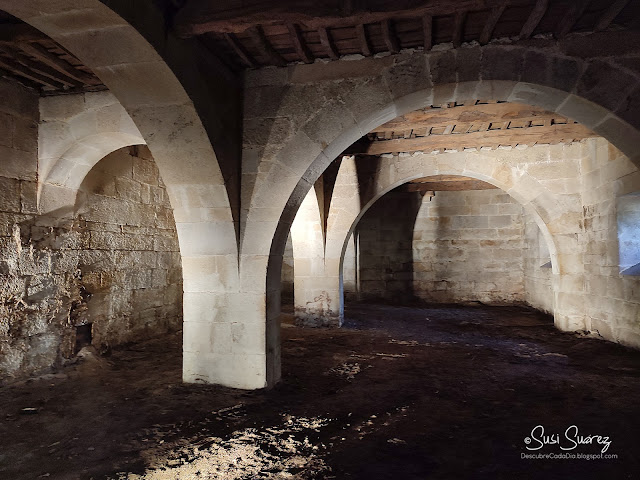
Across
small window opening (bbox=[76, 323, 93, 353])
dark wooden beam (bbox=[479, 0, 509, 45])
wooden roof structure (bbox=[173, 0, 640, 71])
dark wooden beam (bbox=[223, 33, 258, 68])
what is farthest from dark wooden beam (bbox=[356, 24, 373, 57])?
small window opening (bbox=[76, 323, 93, 353])

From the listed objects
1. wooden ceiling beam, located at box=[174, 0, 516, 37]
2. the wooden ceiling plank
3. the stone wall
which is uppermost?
the wooden ceiling plank

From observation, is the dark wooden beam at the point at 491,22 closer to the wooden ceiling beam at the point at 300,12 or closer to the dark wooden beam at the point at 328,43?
the wooden ceiling beam at the point at 300,12

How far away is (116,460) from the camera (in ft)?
7.25

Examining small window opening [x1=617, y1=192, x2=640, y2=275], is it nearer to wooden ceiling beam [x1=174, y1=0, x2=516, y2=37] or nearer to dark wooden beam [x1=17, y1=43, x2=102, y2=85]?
wooden ceiling beam [x1=174, y1=0, x2=516, y2=37]

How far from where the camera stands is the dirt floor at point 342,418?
7.00ft

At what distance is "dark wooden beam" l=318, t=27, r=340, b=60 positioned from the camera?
2.71 metres

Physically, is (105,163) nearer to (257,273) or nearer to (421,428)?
(257,273)

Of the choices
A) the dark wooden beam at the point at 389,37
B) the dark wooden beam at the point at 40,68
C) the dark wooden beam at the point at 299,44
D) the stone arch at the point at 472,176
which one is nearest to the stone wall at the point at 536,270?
the stone arch at the point at 472,176

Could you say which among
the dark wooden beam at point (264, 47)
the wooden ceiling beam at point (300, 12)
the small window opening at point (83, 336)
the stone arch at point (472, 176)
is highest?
the dark wooden beam at point (264, 47)

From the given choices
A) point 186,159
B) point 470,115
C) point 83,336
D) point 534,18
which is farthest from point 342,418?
point 470,115

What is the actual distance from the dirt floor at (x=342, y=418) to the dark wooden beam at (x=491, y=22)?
96.7 inches

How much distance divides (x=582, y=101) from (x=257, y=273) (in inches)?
101

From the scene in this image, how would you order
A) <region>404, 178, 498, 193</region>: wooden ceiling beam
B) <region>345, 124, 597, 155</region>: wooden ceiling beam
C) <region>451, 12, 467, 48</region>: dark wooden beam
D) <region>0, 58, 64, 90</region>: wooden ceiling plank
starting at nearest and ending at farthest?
<region>451, 12, 467, 48</region>: dark wooden beam < <region>0, 58, 64, 90</region>: wooden ceiling plank < <region>345, 124, 597, 155</region>: wooden ceiling beam < <region>404, 178, 498, 193</region>: wooden ceiling beam

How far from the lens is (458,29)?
→ 2654 mm
